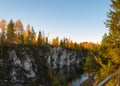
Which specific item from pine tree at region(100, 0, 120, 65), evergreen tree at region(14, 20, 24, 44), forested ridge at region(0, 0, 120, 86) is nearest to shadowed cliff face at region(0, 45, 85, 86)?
forested ridge at region(0, 0, 120, 86)

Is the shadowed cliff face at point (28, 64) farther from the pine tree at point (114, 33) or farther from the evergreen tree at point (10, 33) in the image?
the pine tree at point (114, 33)

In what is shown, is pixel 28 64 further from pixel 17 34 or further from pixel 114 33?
pixel 114 33

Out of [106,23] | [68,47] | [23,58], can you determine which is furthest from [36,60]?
[106,23]

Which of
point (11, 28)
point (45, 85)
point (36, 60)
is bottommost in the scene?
point (45, 85)

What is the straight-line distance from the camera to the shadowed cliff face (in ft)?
302

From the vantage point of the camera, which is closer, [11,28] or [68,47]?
[11,28]

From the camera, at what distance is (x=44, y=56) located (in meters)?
116

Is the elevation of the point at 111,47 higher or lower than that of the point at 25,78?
higher

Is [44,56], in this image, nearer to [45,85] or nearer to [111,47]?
[45,85]

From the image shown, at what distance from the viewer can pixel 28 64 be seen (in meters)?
103

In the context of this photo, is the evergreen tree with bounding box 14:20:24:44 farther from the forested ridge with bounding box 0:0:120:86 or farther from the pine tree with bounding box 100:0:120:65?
the pine tree with bounding box 100:0:120:65

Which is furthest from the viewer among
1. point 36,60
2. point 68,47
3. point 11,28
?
point 68,47

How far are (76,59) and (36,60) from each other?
52.5m

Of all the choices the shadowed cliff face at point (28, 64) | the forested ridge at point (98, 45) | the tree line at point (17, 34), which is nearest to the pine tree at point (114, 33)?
the forested ridge at point (98, 45)
